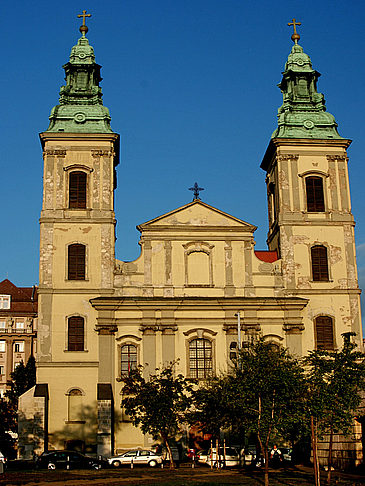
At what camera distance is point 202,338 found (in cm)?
4425

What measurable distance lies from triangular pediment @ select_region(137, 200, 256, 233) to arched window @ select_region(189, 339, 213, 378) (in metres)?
6.84

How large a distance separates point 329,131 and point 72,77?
16.8m

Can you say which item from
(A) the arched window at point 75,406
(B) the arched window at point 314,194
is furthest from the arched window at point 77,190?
(B) the arched window at point 314,194

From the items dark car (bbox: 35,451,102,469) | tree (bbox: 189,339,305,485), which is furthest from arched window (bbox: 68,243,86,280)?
tree (bbox: 189,339,305,485)

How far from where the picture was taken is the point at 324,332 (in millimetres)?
45094

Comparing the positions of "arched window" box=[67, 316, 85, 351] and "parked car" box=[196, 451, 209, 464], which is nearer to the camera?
"parked car" box=[196, 451, 209, 464]

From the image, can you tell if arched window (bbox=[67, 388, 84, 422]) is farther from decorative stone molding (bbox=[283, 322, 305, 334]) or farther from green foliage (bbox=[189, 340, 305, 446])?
green foliage (bbox=[189, 340, 305, 446])

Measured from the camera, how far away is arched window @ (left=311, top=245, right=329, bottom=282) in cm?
4600

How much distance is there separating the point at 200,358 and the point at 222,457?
649 centimetres

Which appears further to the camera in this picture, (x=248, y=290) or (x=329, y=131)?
(x=329, y=131)

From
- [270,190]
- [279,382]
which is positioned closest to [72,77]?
[270,190]

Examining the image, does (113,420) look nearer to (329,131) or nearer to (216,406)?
(216,406)

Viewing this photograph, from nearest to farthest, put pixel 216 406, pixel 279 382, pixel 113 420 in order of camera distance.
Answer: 1. pixel 279 382
2. pixel 216 406
3. pixel 113 420

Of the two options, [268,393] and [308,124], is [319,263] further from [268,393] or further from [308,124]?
[268,393]
